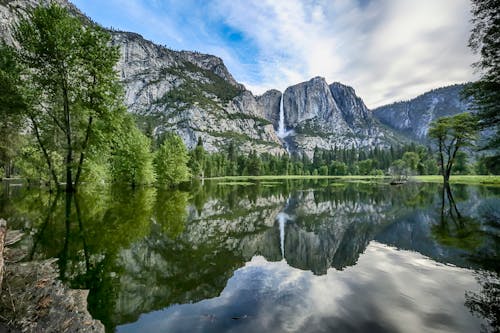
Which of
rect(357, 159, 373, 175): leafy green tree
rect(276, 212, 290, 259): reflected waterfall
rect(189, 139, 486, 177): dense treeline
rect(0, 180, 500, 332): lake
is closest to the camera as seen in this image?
rect(0, 180, 500, 332): lake

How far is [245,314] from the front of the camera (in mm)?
5559

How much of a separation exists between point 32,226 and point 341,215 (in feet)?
61.7

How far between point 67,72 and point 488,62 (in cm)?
3332

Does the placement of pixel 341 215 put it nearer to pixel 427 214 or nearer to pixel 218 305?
pixel 427 214

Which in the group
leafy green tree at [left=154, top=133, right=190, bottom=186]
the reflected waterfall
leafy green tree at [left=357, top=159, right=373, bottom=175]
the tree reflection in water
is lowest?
the reflected waterfall

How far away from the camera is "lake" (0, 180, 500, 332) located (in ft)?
17.6

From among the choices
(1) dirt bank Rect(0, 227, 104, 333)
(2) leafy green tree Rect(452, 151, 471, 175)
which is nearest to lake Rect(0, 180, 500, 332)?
(1) dirt bank Rect(0, 227, 104, 333)

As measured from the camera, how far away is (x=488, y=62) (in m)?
17.0

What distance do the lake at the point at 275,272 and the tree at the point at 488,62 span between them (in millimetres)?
8376

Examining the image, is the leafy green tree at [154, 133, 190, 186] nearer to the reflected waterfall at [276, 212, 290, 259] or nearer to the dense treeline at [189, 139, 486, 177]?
the reflected waterfall at [276, 212, 290, 259]

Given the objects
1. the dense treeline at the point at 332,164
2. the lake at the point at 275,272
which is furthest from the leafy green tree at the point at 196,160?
the lake at the point at 275,272

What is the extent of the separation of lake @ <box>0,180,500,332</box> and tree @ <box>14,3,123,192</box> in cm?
1294

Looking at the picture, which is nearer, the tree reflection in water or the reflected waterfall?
the tree reflection in water

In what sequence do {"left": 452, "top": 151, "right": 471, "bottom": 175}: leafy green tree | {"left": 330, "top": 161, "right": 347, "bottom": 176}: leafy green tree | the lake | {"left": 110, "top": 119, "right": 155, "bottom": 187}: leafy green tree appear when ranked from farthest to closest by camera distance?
{"left": 330, "top": 161, "right": 347, "bottom": 176}: leafy green tree
{"left": 452, "top": 151, "right": 471, "bottom": 175}: leafy green tree
{"left": 110, "top": 119, "right": 155, "bottom": 187}: leafy green tree
the lake
